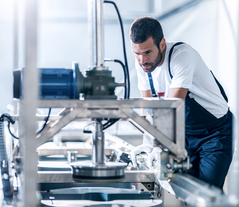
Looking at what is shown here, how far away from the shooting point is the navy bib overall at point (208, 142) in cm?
185

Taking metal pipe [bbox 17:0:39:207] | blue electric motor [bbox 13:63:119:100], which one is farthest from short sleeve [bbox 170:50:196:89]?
metal pipe [bbox 17:0:39:207]

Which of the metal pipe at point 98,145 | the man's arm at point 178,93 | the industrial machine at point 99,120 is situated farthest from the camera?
the man's arm at point 178,93

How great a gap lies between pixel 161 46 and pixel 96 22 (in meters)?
0.61

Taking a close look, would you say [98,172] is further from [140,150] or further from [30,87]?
[140,150]

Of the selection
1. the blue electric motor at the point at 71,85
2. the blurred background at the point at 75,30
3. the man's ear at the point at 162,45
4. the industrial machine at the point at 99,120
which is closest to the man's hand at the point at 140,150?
the industrial machine at the point at 99,120

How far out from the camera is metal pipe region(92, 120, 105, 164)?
1247mm

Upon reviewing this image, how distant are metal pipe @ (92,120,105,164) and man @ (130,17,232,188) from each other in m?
0.63

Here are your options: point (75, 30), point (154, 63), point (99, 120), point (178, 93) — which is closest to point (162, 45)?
point (154, 63)

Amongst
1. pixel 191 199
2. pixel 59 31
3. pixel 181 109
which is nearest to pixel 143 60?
pixel 181 109

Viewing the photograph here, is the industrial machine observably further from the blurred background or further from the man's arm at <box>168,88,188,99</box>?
the blurred background

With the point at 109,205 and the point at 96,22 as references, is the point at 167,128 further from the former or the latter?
the point at 96,22

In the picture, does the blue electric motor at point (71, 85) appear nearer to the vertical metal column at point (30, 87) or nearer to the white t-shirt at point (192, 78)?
the vertical metal column at point (30, 87)

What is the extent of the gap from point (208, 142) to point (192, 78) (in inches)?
13.7

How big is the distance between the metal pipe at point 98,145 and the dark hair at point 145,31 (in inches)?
27.7
